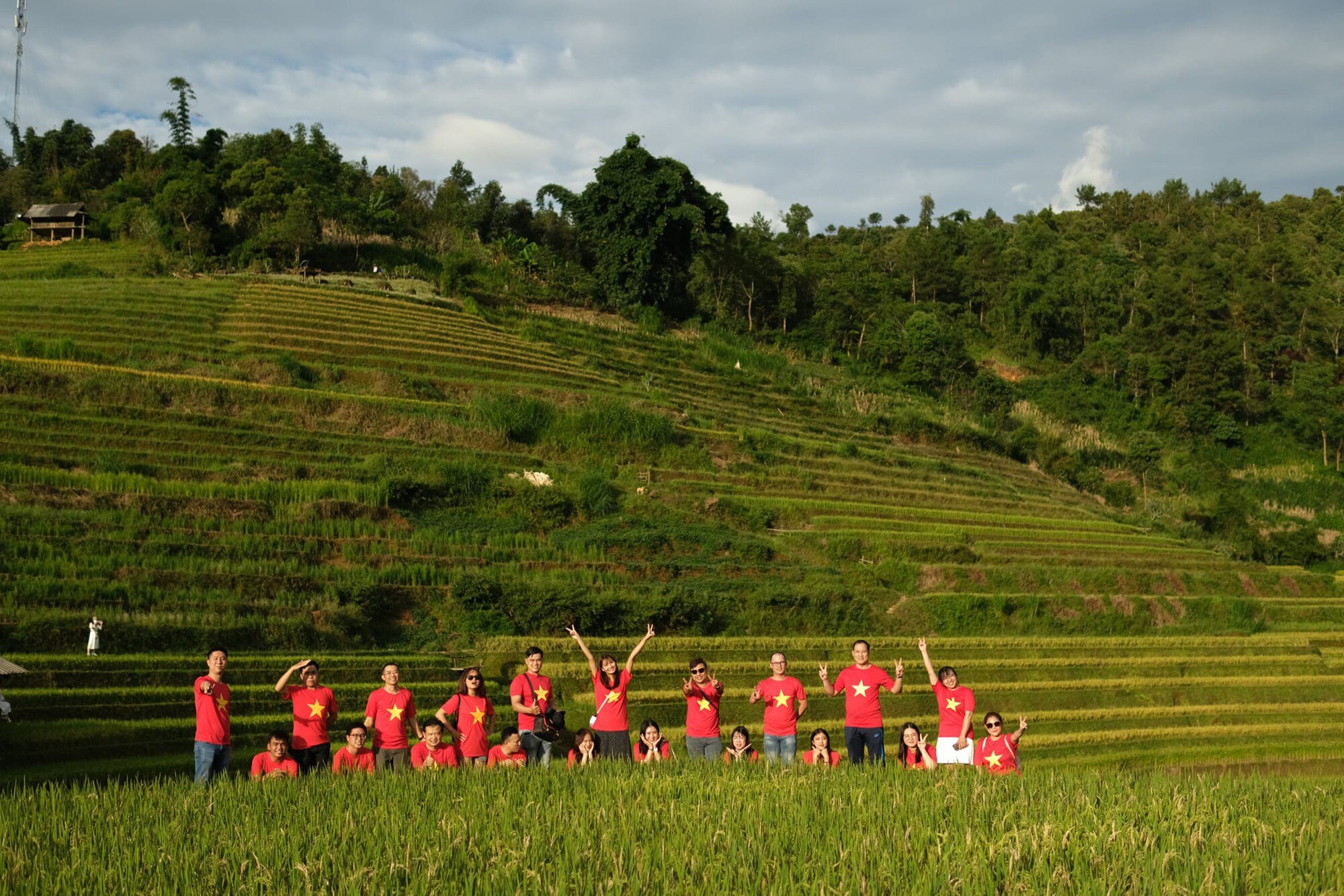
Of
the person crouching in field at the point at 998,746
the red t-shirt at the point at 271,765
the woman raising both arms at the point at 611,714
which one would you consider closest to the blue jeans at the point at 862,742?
the person crouching in field at the point at 998,746

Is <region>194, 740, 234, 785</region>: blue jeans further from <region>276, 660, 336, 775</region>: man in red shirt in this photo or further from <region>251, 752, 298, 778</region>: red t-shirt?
<region>276, 660, 336, 775</region>: man in red shirt

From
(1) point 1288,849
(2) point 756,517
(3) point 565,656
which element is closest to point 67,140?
(2) point 756,517

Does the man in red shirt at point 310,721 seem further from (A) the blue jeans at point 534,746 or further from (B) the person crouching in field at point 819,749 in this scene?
(B) the person crouching in field at point 819,749

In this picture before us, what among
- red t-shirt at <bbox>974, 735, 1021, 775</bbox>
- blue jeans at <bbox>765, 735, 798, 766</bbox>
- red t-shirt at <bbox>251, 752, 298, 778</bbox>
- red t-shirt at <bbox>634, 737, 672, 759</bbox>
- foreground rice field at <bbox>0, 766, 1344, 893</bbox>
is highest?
foreground rice field at <bbox>0, 766, 1344, 893</bbox>

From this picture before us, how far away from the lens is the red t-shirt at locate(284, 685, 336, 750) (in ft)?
34.8

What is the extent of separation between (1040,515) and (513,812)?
3152cm

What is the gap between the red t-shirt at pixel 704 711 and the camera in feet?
38.8

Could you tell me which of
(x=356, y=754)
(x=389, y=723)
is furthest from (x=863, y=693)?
(x=356, y=754)

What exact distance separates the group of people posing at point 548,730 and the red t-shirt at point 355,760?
0.05ft

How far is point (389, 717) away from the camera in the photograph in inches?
417

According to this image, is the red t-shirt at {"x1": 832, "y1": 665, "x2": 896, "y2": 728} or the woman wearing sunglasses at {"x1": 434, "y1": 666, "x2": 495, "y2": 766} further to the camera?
the red t-shirt at {"x1": 832, "y1": 665, "x2": 896, "y2": 728}

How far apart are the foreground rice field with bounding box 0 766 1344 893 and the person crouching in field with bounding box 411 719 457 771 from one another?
6.86ft

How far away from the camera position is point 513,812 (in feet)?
22.5

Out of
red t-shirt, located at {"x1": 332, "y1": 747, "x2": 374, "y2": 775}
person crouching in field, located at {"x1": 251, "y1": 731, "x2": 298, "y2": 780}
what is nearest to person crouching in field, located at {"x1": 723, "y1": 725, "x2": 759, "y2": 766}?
red t-shirt, located at {"x1": 332, "y1": 747, "x2": 374, "y2": 775}
